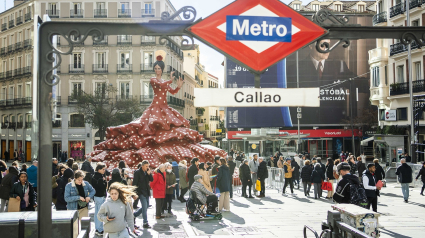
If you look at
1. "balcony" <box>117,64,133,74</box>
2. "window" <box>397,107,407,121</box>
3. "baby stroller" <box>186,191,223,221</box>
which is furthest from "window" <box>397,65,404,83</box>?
"balcony" <box>117,64,133,74</box>

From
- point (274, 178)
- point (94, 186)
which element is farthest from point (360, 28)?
point (274, 178)

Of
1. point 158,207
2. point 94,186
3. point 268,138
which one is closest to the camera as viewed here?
point 94,186

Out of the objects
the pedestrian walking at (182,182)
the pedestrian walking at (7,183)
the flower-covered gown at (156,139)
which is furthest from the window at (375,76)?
the pedestrian walking at (7,183)

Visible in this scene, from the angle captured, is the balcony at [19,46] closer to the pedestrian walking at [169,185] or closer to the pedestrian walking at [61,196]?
the pedestrian walking at [169,185]

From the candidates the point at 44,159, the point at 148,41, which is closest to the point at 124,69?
the point at 148,41

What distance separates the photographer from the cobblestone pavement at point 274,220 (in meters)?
9.84

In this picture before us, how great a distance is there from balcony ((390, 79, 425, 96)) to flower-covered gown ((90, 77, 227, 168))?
16.5 metres

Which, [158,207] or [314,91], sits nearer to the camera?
[314,91]

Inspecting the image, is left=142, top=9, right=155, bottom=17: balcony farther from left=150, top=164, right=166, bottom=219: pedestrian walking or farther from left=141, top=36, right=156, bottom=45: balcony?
left=150, top=164, right=166, bottom=219: pedestrian walking

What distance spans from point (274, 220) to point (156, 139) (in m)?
9.30

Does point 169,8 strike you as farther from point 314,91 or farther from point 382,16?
point 314,91

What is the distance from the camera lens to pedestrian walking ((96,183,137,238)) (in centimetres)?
632

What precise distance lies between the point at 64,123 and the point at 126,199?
144 ft

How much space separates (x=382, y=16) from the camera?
3403 cm
